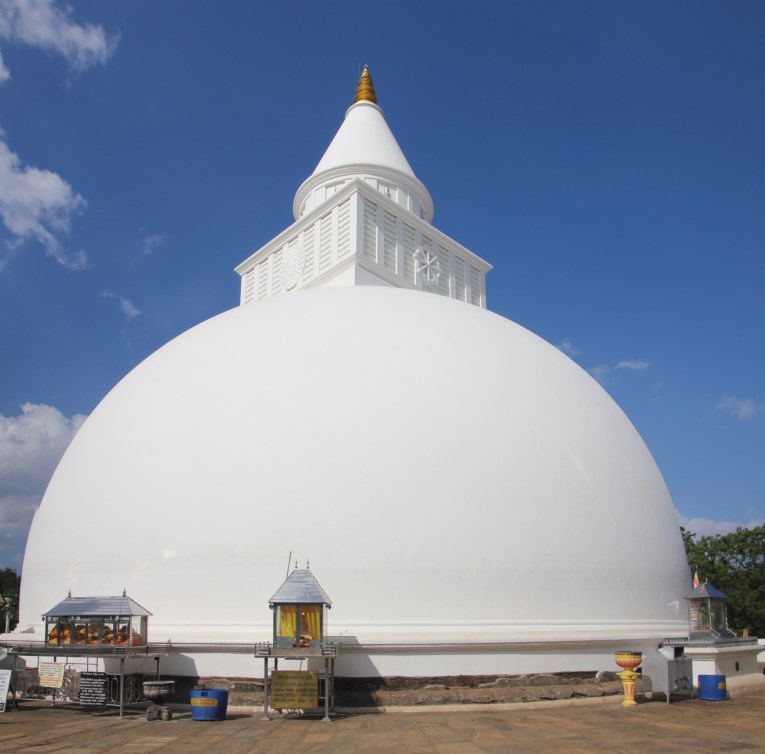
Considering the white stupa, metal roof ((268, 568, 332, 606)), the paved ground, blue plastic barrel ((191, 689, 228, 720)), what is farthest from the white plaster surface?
the paved ground

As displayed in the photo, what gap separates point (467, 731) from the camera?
32.7ft

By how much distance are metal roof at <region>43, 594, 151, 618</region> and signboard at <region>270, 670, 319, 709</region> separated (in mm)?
2577

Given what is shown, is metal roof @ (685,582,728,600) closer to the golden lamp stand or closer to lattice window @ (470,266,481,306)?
the golden lamp stand

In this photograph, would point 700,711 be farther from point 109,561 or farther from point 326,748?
point 109,561

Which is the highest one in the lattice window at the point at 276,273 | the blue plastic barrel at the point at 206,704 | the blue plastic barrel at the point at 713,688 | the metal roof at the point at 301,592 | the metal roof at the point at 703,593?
the lattice window at the point at 276,273

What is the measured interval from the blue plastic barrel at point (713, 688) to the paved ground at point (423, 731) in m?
1.12

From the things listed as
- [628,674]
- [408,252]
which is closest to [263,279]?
[408,252]

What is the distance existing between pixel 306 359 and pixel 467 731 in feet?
24.3

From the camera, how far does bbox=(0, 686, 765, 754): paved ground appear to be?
29.6 ft

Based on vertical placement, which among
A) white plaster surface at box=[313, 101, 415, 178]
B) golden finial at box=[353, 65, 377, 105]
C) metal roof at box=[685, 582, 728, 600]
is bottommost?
metal roof at box=[685, 582, 728, 600]

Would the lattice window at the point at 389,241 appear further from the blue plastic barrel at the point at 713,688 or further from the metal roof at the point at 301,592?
the blue plastic barrel at the point at 713,688

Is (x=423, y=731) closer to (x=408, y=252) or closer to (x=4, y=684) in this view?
(x=4, y=684)

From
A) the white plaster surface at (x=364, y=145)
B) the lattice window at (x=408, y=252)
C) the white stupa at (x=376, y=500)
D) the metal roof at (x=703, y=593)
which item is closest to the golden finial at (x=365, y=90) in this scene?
the white plaster surface at (x=364, y=145)

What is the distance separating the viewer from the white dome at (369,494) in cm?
1220
